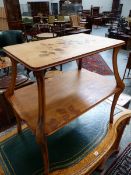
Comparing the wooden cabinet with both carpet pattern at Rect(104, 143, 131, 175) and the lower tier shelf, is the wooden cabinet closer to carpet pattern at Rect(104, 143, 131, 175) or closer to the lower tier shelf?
the lower tier shelf

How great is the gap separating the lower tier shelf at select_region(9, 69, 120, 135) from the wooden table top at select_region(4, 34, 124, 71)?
335 millimetres

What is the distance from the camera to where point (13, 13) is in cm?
542

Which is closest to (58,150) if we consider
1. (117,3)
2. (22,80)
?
(22,80)

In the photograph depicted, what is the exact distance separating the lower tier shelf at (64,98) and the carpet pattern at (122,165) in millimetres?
871

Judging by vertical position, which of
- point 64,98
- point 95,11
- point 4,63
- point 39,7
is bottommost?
point 4,63

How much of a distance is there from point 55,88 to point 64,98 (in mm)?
145

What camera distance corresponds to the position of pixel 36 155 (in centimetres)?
116

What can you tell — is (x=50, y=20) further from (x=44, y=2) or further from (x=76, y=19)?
(x=44, y=2)

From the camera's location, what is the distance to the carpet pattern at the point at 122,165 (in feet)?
4.83

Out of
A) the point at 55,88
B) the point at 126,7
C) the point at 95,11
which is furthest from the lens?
the point at 126,7

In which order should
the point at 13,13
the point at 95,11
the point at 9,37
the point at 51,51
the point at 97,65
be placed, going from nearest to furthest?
the point at 51,51
the point at 9,37
the point at 97,65
the point at 13,13
the point at 95,11

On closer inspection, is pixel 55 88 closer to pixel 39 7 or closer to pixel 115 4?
pixel 39 7

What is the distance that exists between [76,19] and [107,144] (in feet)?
23.9

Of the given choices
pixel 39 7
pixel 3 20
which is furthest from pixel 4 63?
pixel 39 7
